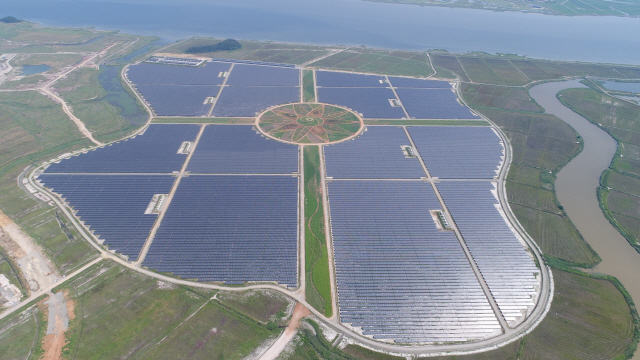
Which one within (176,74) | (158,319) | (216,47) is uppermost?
(216,47)

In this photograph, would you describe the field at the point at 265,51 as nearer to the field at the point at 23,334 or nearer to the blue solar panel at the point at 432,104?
the blue solar panel at the point at 432,104

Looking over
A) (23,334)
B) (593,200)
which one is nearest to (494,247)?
(593,200)

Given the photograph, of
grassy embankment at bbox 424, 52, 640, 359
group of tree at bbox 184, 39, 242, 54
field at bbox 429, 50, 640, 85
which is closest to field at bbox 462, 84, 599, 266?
grassy embankment at bbox 424, 52, 640, 359

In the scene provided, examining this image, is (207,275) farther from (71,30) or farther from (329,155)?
(71,30)

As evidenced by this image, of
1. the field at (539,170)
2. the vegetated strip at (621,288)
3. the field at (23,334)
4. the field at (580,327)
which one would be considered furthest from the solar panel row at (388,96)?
the field at (23,334)

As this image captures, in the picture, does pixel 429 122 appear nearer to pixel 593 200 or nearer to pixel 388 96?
pixel 388 96

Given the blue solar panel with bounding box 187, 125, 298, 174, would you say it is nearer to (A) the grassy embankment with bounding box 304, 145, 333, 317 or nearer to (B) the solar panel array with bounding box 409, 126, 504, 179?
(A) the grassy embankment with bounding box 304, 145, 333, 317
